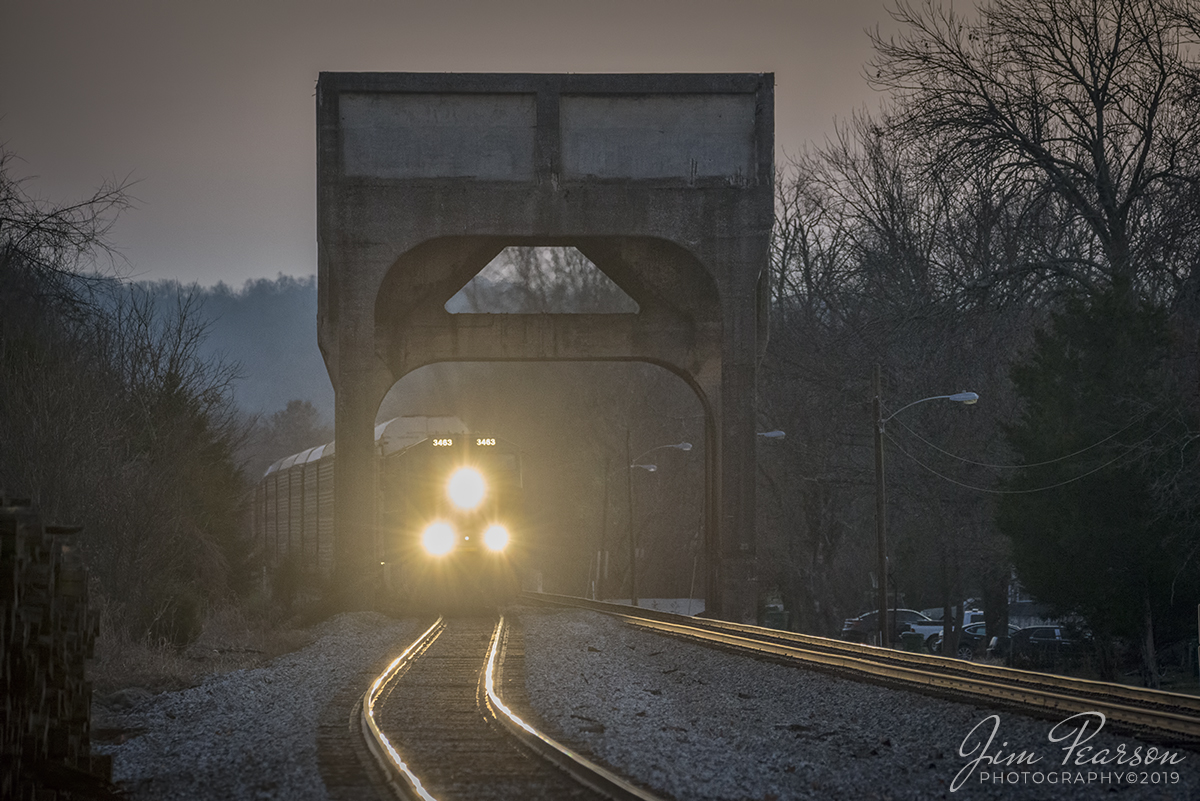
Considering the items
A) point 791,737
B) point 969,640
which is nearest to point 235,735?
point 791,737

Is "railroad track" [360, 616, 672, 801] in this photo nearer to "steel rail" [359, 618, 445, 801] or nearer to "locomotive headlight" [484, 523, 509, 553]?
"steel rail" [359, 618, 445, 801]

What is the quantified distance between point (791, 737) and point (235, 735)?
5149 mm

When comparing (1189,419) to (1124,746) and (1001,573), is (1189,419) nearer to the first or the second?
(1001,573)

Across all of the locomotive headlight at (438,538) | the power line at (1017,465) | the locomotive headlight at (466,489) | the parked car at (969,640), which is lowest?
the parked car at (969,640)

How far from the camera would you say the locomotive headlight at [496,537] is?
28.3 meters

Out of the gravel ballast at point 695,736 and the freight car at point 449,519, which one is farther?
the freight car at point 449,519

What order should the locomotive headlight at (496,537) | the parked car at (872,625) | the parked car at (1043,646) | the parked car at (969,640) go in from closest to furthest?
1. the locomotive headlight at (496,537)
2. the parked car at (1043,646)
3. the parked car at (969,640)
4. the parked car at (872,625)

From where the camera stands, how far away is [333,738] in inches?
424

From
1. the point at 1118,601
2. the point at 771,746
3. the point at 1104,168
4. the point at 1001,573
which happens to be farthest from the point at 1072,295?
the point at 771,746

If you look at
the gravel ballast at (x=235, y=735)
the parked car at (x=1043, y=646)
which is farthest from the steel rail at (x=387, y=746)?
the parked car at (x=1043, y=646)

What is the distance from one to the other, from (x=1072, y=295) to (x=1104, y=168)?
328cm

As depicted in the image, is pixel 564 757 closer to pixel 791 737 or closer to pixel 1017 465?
pixel 791 737

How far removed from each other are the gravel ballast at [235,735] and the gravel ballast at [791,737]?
243 cm

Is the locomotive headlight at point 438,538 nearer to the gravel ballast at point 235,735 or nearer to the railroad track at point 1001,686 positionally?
the railroad track at point 1001,686
